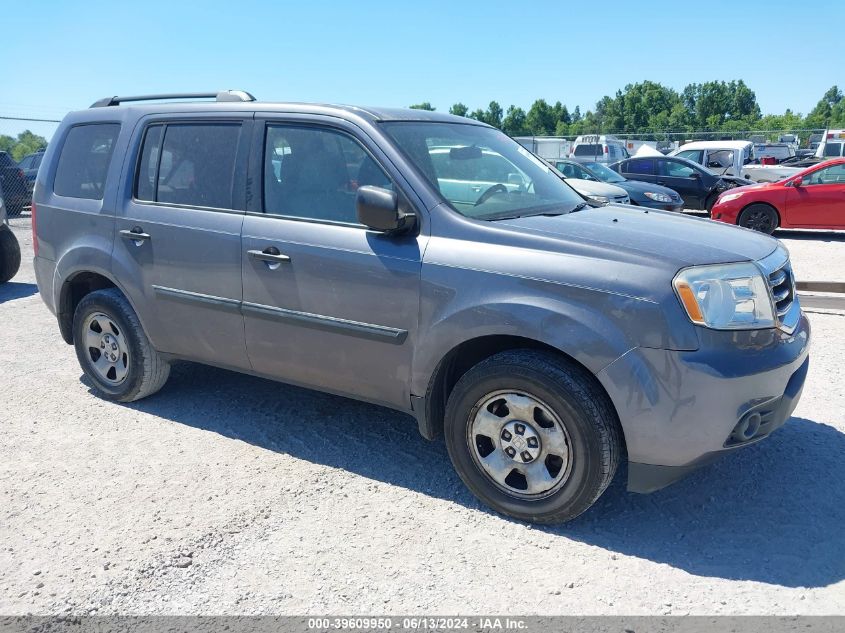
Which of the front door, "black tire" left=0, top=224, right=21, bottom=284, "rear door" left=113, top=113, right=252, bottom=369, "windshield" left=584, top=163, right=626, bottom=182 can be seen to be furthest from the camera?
"windshield" left=584, top=163, right=626, bottom=182

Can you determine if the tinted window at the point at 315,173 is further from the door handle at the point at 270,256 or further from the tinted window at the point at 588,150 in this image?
the tinted window at the point at 588,150

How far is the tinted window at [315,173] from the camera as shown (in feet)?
12.5

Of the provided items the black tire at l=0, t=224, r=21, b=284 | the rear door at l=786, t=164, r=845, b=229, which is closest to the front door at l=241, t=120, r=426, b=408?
the black tire at l=0, t=224, r=21, b=284

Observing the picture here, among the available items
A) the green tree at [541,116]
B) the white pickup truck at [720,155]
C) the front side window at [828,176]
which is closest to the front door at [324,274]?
the front side window at [828,176]

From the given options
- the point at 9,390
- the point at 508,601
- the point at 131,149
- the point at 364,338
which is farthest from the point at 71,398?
the point at 508,601

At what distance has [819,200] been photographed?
13414 millimetres

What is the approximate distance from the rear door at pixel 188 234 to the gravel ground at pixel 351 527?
0.64 meters

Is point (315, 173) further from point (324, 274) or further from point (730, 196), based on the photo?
point (730, 196)

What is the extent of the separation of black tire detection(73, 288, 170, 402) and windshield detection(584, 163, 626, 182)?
11.9 meters

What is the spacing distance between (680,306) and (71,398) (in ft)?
13.6

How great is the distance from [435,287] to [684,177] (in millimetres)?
15952

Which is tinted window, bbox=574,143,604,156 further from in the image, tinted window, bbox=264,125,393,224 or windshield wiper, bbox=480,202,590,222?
tinted window, bbox=264,125,393,224

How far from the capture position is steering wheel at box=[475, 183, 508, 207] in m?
3.83

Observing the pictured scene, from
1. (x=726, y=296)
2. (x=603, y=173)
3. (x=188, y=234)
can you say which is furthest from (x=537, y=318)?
(x=603, y=173)
